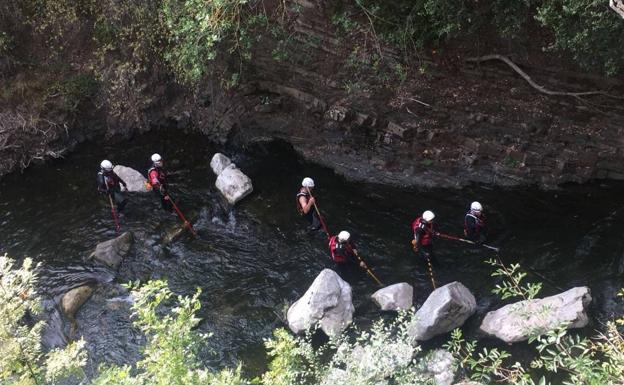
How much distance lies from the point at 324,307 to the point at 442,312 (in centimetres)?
231

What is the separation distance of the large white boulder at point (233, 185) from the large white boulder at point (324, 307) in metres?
4.30

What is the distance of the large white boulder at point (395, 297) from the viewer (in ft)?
33.9

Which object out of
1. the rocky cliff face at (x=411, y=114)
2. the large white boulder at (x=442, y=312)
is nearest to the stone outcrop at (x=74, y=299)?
the rocky cliff face at (x=411, y=114)

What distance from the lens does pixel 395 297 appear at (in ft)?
34.0

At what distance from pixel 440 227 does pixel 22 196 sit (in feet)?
38.7

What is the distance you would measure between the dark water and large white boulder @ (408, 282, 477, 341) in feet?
1.46

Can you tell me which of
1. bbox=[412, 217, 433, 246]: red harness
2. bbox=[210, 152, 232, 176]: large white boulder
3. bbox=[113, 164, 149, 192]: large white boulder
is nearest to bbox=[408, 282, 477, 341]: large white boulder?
bbox=[412, 217, 433, 246]: red harness

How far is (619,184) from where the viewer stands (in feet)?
41.2

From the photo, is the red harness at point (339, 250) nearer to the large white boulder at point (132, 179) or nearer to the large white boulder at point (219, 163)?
the large white boulder at point (219, 163)

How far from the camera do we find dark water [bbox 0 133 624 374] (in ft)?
34.9

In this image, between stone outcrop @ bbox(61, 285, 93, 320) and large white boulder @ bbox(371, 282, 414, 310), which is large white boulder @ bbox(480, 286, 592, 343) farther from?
stone outcrop @ bbox(61, 285, 93, 320)

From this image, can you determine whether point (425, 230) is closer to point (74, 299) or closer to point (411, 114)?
point (411, 114)

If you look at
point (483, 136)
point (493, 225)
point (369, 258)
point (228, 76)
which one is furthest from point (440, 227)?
point (228, 76)

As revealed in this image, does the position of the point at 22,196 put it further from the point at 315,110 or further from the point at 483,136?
the point at 483,136
